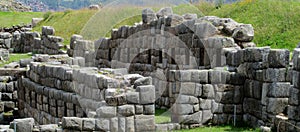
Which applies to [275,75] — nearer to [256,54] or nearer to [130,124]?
[256,54]

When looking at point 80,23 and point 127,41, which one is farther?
point 80,23

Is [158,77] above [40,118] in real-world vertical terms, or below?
above

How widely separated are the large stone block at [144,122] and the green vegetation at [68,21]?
73.0ft

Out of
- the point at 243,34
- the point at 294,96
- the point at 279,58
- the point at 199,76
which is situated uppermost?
the point at 243,34

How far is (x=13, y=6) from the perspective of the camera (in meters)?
68.0

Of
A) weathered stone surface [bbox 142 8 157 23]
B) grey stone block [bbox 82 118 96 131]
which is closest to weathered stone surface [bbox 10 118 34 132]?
grey stone block [bbox 82 118 96 131]

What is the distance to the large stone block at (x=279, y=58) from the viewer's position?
14.3 m

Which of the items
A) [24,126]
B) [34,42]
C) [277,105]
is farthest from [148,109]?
[34,42]

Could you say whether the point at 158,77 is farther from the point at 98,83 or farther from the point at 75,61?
the point at 98,83

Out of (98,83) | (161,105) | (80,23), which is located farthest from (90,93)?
(80,23)

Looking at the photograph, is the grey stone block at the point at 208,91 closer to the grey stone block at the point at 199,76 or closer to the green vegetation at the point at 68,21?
the grey stone block at the point at 199,76

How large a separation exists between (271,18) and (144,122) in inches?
534

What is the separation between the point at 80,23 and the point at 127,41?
615 inches

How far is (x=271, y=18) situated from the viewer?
26188 mm
